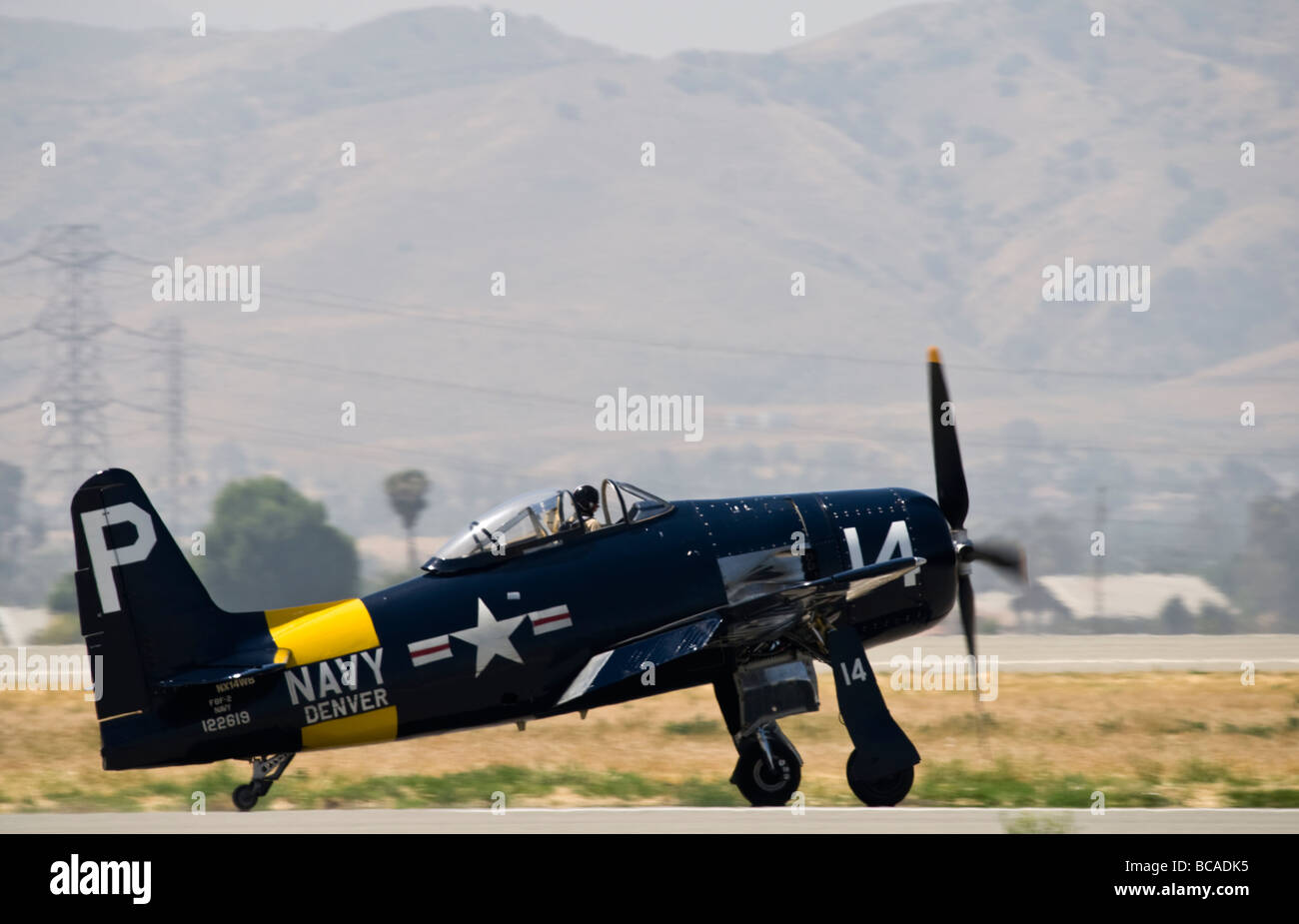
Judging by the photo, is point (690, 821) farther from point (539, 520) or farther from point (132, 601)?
point (132, 601)

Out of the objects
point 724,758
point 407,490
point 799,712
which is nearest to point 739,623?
point 799,712

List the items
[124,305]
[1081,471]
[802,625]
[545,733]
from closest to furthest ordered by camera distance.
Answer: [802,625] → [545,733] → [1081,471] → [124,305]

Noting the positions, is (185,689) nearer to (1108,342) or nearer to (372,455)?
(372,455)

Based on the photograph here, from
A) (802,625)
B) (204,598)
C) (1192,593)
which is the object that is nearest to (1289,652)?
(802,625)

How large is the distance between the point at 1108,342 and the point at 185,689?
176788 millimetres

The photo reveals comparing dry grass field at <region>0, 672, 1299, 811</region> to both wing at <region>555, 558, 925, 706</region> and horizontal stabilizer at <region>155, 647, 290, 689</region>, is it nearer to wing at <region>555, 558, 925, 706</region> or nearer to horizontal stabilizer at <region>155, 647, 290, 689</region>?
wing at <region>555, 558, 925, 706</region>

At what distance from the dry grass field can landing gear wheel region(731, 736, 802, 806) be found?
0.77 metres

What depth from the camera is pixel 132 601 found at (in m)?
14.6

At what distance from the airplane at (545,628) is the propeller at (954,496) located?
31cm

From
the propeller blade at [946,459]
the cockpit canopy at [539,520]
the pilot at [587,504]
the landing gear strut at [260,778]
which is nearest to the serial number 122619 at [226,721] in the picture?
the landing gear strut at [260,778]

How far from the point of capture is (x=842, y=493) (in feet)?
56.1

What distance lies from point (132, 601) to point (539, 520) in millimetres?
3890

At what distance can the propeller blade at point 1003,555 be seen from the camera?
17.8 metres
